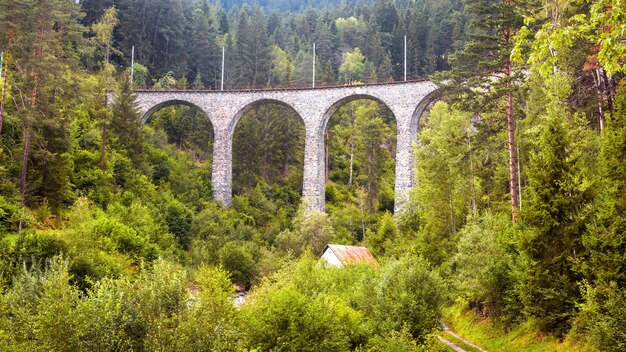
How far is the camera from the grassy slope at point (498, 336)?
16602mm

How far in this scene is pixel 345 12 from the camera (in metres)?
103

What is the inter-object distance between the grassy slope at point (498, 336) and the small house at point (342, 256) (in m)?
7.87

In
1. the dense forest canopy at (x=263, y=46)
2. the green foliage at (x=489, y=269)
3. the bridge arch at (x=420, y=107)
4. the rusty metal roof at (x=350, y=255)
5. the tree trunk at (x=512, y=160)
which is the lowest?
the rusty metal roof at (x=350, y=255)

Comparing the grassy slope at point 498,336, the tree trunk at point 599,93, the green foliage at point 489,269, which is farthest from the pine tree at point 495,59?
the grassy slope at point 498,336

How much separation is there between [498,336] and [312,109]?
28517 mm

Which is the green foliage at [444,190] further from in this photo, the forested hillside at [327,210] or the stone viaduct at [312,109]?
the stone viaduct at [312,109]

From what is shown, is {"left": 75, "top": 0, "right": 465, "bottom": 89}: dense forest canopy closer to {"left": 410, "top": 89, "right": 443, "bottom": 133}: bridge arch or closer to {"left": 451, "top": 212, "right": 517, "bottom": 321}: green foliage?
{"left": 410, "top": 89, "right": 443, "bottom": 133}: bridge arch

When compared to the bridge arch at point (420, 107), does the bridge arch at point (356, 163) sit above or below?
below

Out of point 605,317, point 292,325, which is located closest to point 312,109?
point 292,325

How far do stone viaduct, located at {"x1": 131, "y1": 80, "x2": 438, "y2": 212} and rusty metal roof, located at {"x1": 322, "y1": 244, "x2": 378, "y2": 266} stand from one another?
5.01 meters

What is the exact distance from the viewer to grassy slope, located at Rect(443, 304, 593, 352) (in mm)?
16602

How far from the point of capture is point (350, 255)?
3300 centimetres

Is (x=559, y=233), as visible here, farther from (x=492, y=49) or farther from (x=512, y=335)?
(x=492, y=49)

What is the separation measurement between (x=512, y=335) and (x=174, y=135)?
4378 cm
